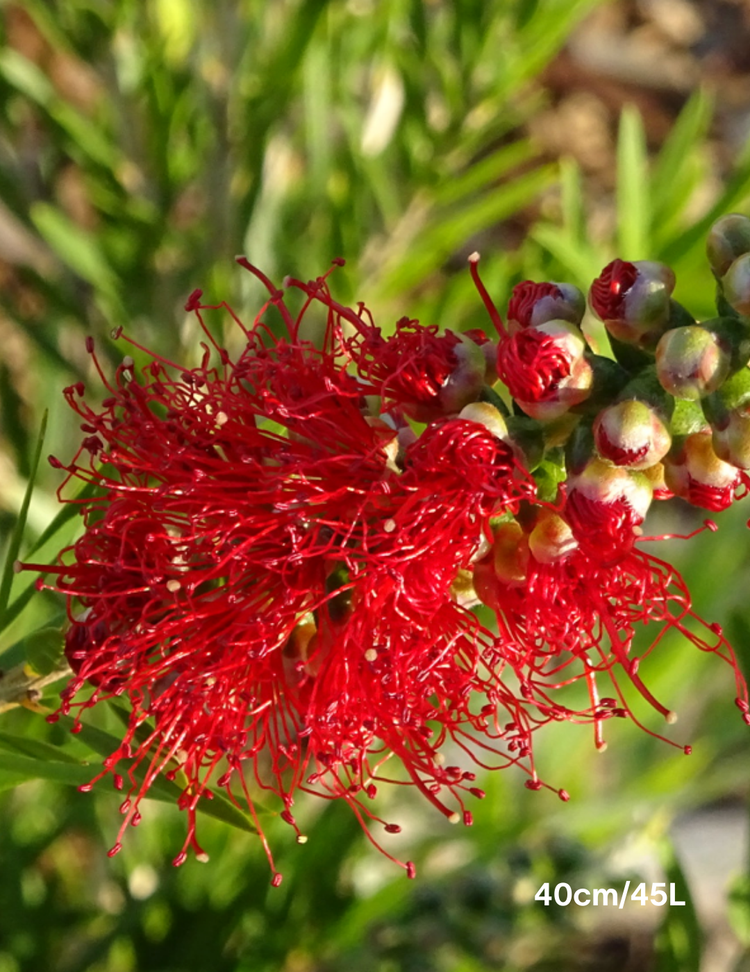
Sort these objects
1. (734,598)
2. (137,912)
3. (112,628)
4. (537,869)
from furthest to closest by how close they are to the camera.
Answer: (734,598) < (537,869) < (137,912) < (112,628)

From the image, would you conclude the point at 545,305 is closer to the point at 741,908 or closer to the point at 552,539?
the point at 552,539

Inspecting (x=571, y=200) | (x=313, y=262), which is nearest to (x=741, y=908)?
(x=571, y=200)

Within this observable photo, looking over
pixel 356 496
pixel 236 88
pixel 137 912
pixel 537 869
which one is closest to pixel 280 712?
pixel 356 496

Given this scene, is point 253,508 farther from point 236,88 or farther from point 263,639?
point 236,88

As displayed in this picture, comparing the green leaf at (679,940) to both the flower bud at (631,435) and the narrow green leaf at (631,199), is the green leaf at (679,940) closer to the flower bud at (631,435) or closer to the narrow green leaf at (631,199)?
the flower bud at (631,435)

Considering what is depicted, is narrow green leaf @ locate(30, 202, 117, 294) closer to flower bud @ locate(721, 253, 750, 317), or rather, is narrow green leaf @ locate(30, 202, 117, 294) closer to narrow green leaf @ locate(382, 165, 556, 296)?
narrow green leaf @ locate(382, 165, 556, 296)

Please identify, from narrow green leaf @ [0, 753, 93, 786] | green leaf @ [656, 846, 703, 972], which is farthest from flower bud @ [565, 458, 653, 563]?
green leaf @ [656, 846, 703, 972]

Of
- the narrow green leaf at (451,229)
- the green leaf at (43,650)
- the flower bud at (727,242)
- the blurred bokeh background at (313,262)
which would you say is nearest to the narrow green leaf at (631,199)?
the blurred bokeh background at (313,262)
